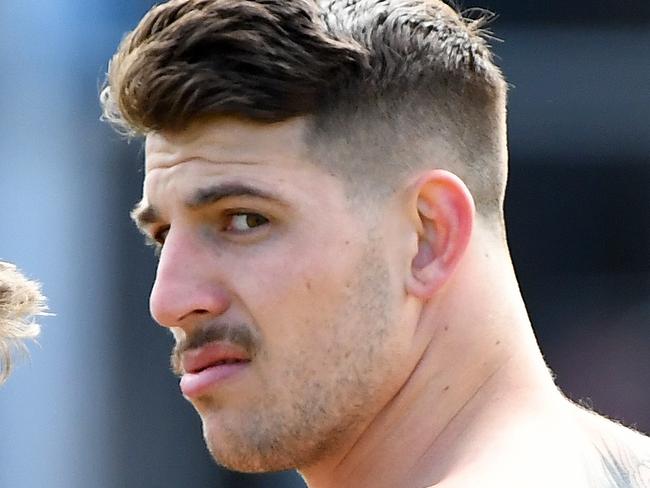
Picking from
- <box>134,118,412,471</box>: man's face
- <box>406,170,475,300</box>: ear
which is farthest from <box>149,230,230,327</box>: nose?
<box>406,170,475,300</box>: ear

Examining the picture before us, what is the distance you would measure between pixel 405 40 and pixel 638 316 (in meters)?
2.66

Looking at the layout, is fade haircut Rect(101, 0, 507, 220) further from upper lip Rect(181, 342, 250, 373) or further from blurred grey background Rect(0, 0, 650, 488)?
blurred grey background Rect(0, 0, 650, 488)

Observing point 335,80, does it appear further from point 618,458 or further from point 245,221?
point 618,458

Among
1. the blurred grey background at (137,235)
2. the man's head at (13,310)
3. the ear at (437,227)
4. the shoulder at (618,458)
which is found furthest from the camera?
the blurred grey background at (137,235)

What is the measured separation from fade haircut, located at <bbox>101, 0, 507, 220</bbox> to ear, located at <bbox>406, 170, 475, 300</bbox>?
0.04 m

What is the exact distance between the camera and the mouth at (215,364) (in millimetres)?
1734

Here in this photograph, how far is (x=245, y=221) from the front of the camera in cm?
174

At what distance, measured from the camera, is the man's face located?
1.72 meters

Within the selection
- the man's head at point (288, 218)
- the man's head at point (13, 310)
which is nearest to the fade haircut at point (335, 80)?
the man's head at point (288, 218)

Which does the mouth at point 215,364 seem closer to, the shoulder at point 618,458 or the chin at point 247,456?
the chin at point 247,456

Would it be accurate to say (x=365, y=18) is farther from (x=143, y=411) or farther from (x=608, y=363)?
(x=608, y=363)

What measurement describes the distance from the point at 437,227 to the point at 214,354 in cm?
34

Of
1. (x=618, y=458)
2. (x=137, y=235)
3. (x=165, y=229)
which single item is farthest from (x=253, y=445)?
(x=137, y=235)

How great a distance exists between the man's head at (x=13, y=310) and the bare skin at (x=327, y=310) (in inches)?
14.8
